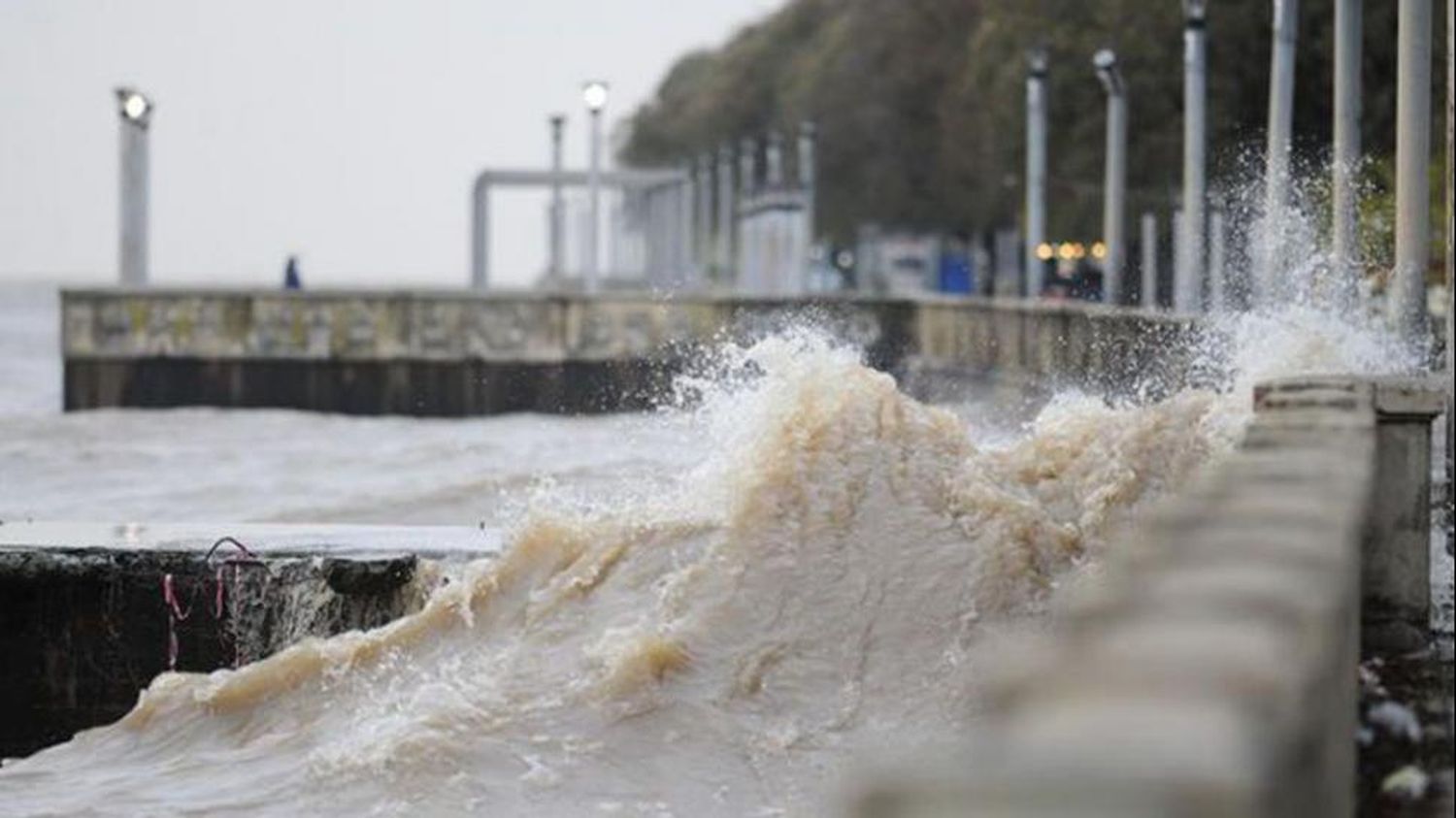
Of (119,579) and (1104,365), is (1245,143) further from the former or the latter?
(119,579)

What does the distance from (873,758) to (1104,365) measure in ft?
71.1

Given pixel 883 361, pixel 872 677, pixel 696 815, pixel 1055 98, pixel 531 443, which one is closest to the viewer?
pixel 696 815

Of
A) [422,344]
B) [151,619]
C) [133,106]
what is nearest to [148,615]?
[151,619]

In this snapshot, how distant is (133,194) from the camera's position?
60219 millimetres

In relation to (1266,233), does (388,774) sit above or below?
below

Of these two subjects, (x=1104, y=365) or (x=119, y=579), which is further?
(x=1104, y=365)

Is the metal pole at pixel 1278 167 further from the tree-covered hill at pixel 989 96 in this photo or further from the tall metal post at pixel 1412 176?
the tree-covered hill at pixel 989 96

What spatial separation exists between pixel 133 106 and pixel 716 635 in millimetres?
43460

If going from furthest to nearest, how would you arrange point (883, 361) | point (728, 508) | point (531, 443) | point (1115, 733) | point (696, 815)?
point (883, 361), point (531, 443), point (728, 508), point (696, 815), point (1115, 733)

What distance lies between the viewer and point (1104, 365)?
120 ft

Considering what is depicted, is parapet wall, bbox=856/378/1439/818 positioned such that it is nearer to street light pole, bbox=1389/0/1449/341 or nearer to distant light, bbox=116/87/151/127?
street light pole, bbox=1389/0/1449/341

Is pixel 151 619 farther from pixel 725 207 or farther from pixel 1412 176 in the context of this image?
pixel 725 207

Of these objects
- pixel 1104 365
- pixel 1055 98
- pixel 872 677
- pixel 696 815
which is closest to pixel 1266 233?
pixel 1104 365

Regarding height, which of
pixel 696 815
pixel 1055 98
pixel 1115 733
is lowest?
pixel 696 815
